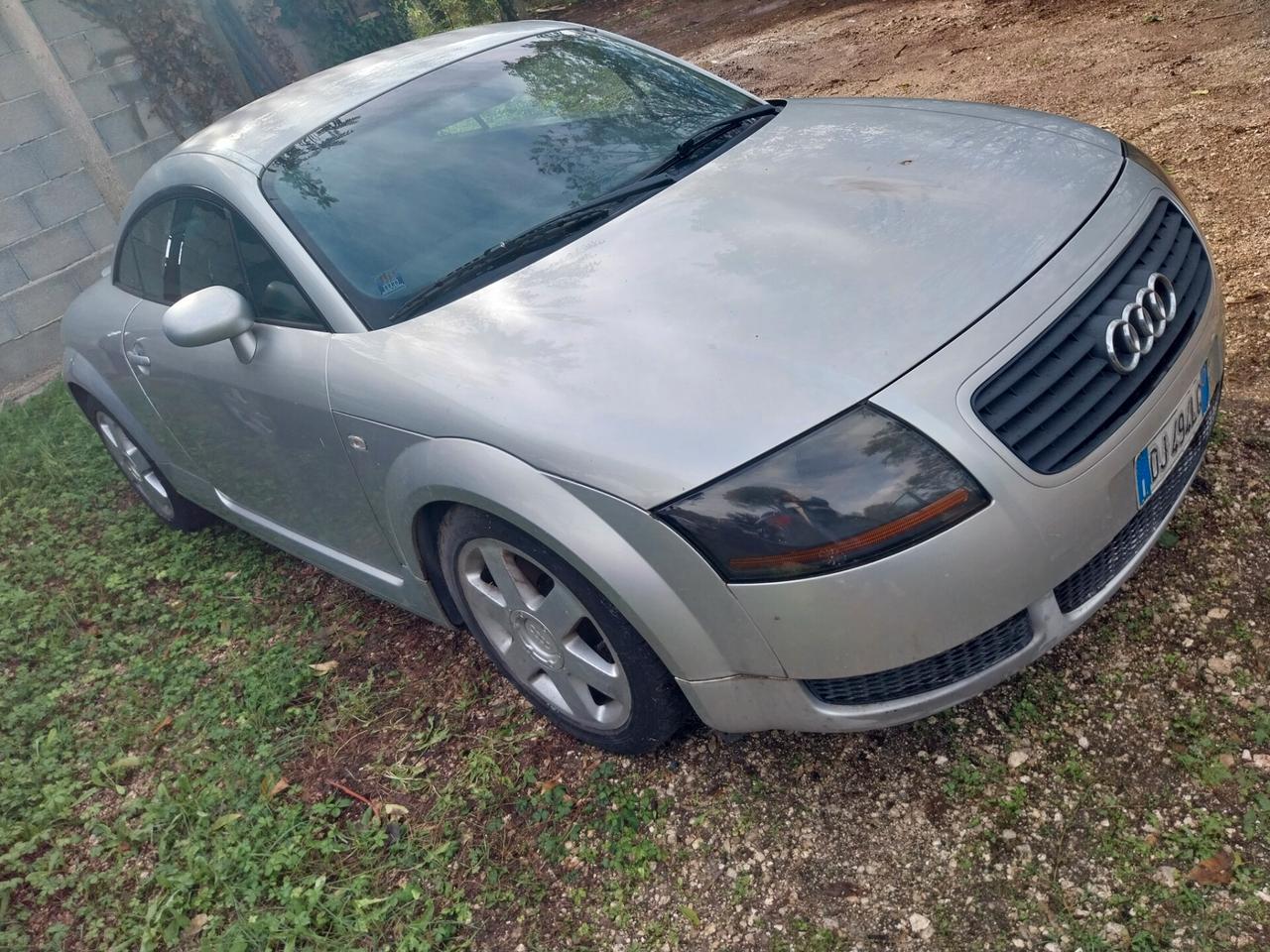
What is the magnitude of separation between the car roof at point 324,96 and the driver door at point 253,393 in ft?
0.66

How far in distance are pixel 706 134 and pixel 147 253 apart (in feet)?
6.60

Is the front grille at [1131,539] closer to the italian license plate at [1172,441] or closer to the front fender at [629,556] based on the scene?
the italian license plate at [1172,441]

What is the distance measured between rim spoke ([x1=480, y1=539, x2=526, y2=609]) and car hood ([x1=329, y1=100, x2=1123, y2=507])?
313 millimetres

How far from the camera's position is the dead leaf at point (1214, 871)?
191cm

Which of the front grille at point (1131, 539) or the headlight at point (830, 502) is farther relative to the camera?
the front grille at point (1131, 539)

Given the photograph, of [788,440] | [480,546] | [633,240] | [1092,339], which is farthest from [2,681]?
[1092,339]

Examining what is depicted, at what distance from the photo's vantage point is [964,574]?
184 centimetres

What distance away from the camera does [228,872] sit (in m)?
2.56

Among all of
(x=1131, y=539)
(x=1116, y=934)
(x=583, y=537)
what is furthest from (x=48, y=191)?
(x=1116, y=934)

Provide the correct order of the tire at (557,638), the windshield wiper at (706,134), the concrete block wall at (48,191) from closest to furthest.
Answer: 1. the tire at (557,638)
2. the windshield wiper at (706,134)
3. the concrete block wall at (48,191)

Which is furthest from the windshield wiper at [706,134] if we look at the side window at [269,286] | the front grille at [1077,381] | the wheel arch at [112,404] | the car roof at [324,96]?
the wheel arch at [112,404]

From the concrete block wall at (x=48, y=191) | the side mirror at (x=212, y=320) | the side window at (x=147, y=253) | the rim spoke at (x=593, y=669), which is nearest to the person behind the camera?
the rim spoke at (x=593, y=669)

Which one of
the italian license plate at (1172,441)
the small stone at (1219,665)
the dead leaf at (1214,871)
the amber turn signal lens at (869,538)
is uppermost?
the amber turn signal lens at (869,538)

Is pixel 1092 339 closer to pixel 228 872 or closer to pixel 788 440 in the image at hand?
pixel 788 440
